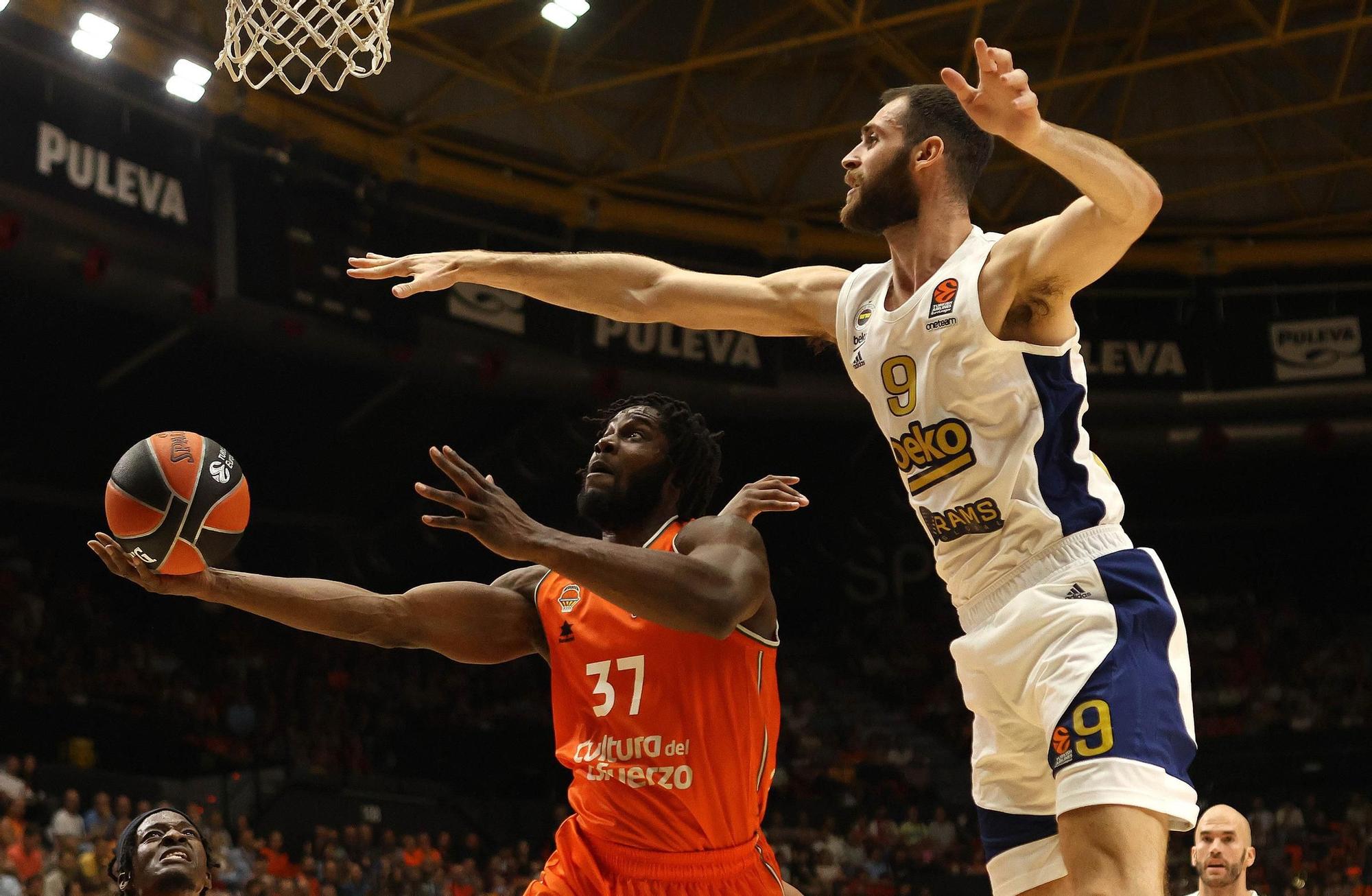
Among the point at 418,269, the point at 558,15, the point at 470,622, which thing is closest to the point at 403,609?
the point at 470,622

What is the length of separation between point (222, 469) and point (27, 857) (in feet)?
23.5

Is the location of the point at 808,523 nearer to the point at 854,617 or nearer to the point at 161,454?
the point at 854,617

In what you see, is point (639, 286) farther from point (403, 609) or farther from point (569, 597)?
point (403, 609)

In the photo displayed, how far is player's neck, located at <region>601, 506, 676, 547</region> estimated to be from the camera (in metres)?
4.61

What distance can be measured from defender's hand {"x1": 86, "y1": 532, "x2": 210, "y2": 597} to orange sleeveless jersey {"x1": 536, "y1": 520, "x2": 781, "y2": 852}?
1057mm

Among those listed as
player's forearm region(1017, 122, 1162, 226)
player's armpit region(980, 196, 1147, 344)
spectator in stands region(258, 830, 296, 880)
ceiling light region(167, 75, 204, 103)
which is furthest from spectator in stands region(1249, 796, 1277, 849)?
player's forearm region(1017, 122, 1162, 226)

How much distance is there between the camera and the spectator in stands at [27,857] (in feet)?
33.8

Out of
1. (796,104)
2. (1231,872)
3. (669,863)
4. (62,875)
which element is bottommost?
(1231,872)

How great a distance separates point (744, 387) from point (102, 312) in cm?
723

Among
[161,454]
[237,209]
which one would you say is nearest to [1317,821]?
[237,209]

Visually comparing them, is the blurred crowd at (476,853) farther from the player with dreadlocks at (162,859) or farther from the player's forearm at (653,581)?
the player's forearm at (653,581)

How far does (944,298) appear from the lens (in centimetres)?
387

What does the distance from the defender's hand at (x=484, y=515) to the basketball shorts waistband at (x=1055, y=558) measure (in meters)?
1.10

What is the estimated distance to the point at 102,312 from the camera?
16.5 metres
